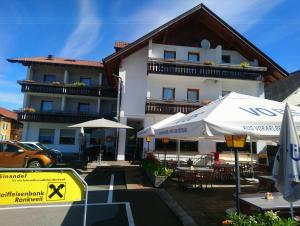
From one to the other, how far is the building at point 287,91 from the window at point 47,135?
23.4 metres

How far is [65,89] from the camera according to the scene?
28.9m

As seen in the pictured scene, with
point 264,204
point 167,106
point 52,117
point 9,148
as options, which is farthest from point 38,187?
point 52,117

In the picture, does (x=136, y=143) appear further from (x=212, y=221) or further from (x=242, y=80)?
(x=212, y=221)

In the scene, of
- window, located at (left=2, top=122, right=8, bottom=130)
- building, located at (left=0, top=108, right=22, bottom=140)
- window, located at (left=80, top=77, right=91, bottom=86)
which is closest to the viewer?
window, located at (left=80, top=77, right=91, bottom=86)

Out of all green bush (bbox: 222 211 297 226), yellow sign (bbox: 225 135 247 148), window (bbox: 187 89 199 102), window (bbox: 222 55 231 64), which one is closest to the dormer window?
window (bbox: 187 89 199 102)

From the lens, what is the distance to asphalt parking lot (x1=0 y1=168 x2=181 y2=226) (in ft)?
21.8

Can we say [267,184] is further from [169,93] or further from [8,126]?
[8,126]

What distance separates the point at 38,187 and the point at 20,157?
1170 centimetres

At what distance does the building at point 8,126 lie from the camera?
50684 mm

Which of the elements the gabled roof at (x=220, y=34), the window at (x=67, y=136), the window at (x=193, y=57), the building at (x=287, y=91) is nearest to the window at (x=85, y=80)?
the window at (x=67, y=136)

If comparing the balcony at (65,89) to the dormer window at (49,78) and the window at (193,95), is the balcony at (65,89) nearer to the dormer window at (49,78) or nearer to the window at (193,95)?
the dormer window at (49,78)

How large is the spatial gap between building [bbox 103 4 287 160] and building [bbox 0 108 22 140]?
34966mm

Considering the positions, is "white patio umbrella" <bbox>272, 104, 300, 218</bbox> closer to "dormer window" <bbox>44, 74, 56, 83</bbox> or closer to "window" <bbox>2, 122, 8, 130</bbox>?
"dormer window" <bbox>44, 74, 56, 83</bbox>

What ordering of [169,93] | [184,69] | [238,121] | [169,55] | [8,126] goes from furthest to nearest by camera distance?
1. [8,126]
2. [169,55]
3. [169,93]
4. [184,69]
5. [238,121]
